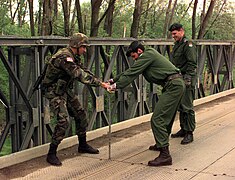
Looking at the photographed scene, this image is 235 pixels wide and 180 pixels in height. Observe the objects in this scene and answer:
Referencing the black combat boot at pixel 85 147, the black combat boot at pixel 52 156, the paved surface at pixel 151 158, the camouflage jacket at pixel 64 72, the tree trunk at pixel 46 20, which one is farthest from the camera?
the tree trunk at pixel 46 20

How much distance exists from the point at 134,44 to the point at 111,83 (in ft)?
2.08

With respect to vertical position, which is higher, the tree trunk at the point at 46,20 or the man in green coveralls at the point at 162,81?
the tree trunk at the point at 46,20

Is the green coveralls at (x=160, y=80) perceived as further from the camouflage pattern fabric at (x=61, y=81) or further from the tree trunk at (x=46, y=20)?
the tree trunk at (x=46, y=20)

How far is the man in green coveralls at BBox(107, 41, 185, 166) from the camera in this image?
560 centimetres

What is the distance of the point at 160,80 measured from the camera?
5781 millimetres

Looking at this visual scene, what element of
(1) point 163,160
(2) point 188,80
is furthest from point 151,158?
(2) point 188,80

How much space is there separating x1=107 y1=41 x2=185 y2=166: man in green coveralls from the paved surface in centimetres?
30

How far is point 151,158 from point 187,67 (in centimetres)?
173

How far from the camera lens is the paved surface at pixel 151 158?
5156 millimetres

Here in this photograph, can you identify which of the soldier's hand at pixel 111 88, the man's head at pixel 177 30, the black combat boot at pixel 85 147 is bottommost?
the black combat boot at pixel 85 147

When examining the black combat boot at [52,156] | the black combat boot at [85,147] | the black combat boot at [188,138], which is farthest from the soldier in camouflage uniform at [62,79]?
the black combat boot at [188,138]

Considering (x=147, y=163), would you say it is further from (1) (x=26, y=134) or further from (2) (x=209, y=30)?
(2) (x=209, y=30)

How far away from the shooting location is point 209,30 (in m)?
25.2

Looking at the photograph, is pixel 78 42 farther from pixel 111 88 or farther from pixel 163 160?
pixel 163 160
